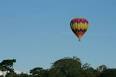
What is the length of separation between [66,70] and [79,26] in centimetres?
4486

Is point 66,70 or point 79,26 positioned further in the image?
point 66,70

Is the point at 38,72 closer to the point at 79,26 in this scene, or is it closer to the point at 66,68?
the point at 66,68

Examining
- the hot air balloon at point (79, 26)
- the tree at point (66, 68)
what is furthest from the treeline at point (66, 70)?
the hot air balloon at point (79, 26)

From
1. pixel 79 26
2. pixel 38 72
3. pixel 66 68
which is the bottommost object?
pixel 38 72

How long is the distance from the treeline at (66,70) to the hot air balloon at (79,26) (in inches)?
1320

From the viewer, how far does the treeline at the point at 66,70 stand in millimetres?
112188

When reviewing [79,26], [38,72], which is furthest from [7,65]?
[79,26]

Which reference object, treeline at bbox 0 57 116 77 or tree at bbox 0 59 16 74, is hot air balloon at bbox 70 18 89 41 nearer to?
treeline at bbox 0 57 116 77

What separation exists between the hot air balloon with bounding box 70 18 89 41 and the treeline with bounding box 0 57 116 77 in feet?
110

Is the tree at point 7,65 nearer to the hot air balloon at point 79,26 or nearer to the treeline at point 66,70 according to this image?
the treeline at point 66,70

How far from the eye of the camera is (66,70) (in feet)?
381

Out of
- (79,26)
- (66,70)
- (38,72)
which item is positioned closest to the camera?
(79,26)

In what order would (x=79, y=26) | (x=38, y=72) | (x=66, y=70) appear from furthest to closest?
(x=38, y=72), (x=66, y=70), (x=79, y=26)

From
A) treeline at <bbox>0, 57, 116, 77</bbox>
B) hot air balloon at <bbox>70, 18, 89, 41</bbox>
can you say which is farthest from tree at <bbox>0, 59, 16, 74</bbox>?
hot air balloon at <bbox>70, 18, 89, 41</bbox>
